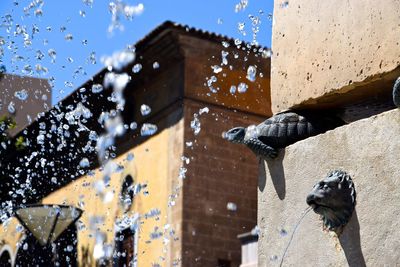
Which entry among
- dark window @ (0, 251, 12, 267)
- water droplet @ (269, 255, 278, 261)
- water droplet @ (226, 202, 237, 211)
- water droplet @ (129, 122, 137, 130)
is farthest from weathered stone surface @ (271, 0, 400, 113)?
dark window @ (0, 251, 12, 267)

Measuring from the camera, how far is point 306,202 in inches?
95.0

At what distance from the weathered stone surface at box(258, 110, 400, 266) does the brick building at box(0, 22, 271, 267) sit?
9458mm

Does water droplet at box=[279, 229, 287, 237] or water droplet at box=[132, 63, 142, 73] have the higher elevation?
water droplet at box=[132, 63, 142, 73]

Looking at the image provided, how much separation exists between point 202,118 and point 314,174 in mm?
10211

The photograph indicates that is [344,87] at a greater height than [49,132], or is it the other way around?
[49,132]

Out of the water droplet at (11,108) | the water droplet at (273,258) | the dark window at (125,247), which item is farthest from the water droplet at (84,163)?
the water droplet at (273,258)

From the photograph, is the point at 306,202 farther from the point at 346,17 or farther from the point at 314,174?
the point at 346,17

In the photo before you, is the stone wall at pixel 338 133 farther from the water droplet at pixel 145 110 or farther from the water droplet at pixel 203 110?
the water droplet at pixel 145 110

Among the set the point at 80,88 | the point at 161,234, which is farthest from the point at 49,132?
the point at 161,234

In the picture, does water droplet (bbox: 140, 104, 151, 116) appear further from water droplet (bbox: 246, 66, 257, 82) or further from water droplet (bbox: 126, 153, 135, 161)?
water droplet (bbox: 246, 66, 257, 82)

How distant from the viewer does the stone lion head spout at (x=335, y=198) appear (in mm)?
2301

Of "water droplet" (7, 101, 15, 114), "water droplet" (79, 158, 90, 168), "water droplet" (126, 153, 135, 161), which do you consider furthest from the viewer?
"water droplet" (7, 101, 15, 114)

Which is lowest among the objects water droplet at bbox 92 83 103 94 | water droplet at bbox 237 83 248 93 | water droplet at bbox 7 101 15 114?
water droplet at bbox 92 83 103 94

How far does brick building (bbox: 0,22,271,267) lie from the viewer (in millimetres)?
12320
